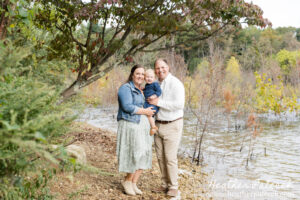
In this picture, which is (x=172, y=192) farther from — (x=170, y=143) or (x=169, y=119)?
(x=169, y=119)

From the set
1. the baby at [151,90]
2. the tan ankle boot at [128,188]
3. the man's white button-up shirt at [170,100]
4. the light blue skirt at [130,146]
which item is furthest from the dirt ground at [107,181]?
the man's white button-up shirt at [170,100]

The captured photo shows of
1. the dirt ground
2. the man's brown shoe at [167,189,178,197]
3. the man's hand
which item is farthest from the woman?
the man's brown shoe at [167,189,178,197]

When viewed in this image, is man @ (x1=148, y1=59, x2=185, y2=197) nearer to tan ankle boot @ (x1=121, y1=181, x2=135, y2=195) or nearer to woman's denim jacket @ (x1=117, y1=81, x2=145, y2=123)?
woman's denim jacket @ (x1=117, y1=81, x2=145, y2=123)

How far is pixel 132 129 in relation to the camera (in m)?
3.84

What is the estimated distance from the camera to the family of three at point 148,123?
3836 mm

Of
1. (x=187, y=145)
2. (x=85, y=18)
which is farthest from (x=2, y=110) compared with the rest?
(x=187, y=145)

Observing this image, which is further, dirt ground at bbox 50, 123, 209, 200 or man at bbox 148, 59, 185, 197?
man at bbox 148, 59, 185, 197

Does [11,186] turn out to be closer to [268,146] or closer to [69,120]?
[69,120]

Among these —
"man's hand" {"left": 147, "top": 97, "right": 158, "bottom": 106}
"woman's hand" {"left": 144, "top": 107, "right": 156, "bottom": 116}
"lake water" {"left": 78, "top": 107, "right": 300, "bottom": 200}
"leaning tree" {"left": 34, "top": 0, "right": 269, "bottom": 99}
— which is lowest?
"lake water" {"left": 78, "top": 107, "right": 300, "bottom": 200}

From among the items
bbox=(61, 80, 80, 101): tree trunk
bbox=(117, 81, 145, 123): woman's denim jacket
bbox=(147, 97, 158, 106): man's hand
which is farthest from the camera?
bbox=(61, 80, 80, 101): tree trunk

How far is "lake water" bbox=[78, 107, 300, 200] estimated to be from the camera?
18.4 ft

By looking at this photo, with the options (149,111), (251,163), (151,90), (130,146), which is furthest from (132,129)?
(251,163)

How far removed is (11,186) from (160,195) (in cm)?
282

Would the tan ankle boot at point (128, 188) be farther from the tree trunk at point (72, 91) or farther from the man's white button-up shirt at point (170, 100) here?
the tree trunk at point (72, 91)
